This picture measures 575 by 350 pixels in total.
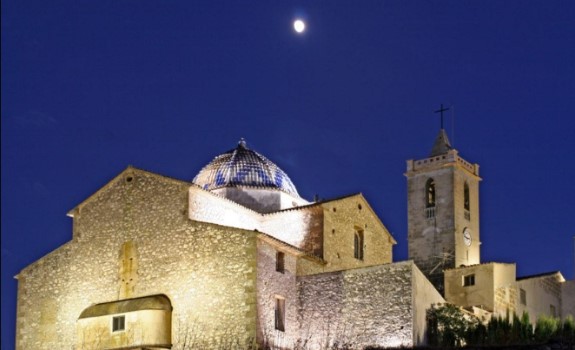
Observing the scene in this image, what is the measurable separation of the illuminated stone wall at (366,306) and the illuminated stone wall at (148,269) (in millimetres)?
2970

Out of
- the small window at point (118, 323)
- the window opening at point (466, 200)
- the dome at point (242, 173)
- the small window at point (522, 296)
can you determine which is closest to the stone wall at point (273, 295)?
the small window at point (118, 323)

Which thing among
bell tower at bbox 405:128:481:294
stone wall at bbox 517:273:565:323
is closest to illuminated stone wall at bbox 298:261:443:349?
stone wall at bbox 517:273:565:323

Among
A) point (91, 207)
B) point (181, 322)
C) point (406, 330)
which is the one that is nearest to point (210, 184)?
point (91, 207)

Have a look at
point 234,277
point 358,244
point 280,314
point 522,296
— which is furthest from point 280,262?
point 522,296

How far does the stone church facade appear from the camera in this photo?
38719mm

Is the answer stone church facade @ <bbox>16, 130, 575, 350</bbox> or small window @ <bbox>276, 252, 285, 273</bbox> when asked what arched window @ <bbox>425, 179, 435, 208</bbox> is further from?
small window @ <bbox>276, 252, 285, 273</bbox>

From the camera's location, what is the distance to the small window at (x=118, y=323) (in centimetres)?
4044

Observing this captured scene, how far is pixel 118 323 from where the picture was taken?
1599 inches

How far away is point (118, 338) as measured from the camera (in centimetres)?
4038

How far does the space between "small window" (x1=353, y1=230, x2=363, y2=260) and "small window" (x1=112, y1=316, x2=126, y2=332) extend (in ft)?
37.7

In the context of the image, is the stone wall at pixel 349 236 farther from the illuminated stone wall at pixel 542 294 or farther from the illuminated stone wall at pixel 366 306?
the illuminated stone wall at pixel 542 294

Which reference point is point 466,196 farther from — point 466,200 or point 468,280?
point 468,280

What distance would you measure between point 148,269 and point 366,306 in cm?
889

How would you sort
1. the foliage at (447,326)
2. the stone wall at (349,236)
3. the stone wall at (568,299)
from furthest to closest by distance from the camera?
the stone wall at (568,299) → the stone wall at (349,236) → the foliage at (447,326)
